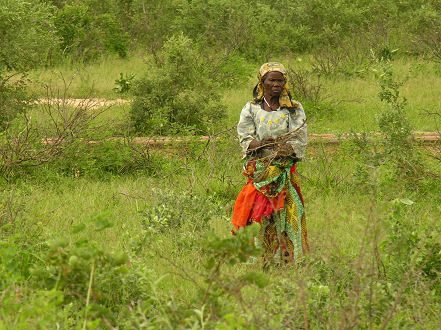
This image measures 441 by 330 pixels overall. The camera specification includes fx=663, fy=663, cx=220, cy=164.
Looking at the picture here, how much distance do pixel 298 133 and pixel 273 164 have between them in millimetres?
281

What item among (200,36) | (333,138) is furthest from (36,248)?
(200,36)

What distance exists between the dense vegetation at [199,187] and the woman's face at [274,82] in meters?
0.85

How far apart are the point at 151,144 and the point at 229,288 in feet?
16.3

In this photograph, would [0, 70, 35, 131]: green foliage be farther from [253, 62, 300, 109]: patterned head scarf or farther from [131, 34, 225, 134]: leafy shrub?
[253, 62, 300, 109]: patterned head scarf

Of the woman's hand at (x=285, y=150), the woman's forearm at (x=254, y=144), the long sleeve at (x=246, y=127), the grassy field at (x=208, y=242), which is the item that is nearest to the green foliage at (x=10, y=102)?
the grassy field at (x=208, y=242)

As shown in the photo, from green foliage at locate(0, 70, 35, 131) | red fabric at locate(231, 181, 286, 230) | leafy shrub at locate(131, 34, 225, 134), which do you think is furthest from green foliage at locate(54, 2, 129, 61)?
red fabric at locate(231, 181, 286, 230)

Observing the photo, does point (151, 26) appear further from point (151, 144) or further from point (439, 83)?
point (151, 144)

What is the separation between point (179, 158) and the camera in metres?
7.57

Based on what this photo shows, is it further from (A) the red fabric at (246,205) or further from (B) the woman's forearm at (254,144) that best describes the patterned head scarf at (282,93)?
(A) the red fabric at (246,205)

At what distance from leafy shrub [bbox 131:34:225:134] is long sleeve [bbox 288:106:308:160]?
3.73 meters

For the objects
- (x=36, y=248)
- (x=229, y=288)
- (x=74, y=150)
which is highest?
(x=229, y=288)

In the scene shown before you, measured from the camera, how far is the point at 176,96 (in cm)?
890

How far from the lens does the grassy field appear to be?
3062 mm

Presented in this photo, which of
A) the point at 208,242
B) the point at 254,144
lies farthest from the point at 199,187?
the point at 208,242
